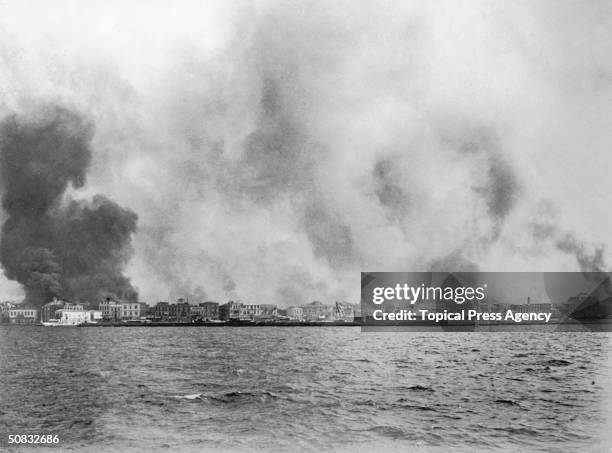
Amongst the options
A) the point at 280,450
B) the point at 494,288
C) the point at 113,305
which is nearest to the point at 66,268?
the point at 113,305

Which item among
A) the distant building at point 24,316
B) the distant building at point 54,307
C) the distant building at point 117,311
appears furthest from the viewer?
the distant building at point 24,316

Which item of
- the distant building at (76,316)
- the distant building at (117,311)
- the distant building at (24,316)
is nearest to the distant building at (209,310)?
the distant building at (117,311)

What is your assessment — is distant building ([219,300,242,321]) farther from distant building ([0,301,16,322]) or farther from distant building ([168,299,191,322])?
distant building ([0,301,16,322])

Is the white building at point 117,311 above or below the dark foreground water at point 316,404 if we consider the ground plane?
above

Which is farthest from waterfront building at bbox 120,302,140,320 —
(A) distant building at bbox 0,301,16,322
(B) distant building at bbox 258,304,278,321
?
(B) distant building at bbox 258,304,278,321

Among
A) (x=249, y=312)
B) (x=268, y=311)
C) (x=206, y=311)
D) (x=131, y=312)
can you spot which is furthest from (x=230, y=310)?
(x=131, y=312)

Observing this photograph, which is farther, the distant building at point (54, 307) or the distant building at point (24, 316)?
the distant building at point (24, 316)

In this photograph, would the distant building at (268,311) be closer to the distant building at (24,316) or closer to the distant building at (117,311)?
the distant building at (117,311)

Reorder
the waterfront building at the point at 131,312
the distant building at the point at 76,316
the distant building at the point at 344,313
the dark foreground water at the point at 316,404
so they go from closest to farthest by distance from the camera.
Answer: the dark foreground water at the point at 316,404 < the waterfront building at the point at 131,312 < the distant building at the point at 344,313 < the distant building at the point at 76,316
